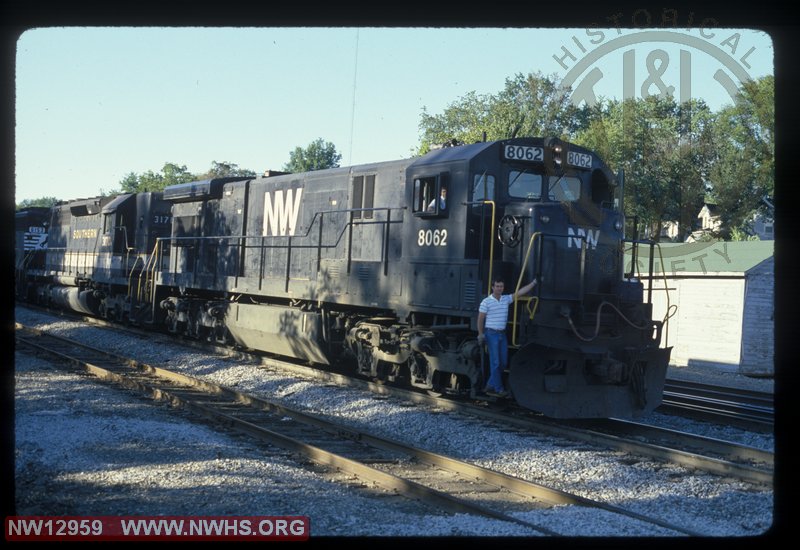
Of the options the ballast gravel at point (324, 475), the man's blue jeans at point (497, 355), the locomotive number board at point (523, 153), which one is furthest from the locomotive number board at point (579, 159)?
the ballast gravel at point (324, 475)

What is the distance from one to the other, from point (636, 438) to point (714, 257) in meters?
17.2

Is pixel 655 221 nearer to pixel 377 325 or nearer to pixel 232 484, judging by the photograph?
pixel 377 325

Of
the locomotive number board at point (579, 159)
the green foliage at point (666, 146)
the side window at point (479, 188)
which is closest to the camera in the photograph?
the side window at point (479, 188)

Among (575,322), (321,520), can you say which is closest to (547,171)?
(575,322)

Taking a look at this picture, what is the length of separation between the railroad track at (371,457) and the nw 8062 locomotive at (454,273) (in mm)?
2106

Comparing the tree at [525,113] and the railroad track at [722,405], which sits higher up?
the tree at [525,113]

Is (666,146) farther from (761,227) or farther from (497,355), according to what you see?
(497,355)

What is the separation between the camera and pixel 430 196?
11586mm

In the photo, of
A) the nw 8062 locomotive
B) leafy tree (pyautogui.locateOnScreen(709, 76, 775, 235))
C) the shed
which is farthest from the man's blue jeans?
leafy tree (pyautogui.locateOnScreen(709, 76, 775, 235))

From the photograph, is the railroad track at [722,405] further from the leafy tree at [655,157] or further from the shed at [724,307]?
the leafy tree at [655,157]

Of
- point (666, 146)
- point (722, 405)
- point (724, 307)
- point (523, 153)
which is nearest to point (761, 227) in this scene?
point (666, 146)

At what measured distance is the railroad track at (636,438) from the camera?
8.17m

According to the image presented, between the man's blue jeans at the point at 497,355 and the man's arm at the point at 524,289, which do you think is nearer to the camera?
the man's arm at the point at 524,289

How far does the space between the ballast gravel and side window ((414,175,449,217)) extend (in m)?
2.95
